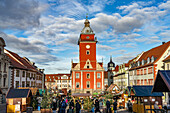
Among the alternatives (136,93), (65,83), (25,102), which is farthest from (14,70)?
(65,83)

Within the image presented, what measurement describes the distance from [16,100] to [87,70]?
42122 millimetres

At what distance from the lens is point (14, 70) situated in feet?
124

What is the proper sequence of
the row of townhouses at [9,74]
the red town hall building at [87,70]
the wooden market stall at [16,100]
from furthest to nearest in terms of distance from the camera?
the red town hall building at [87,70], the row of townhouses at [9,74], the wooden market stall at [16,100]

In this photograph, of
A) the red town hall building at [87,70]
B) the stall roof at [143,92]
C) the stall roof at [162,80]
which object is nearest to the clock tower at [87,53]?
the red town hall building at [87,70]

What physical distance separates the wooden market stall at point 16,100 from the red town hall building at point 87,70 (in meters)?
39.5

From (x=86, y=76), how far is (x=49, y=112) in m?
42.2

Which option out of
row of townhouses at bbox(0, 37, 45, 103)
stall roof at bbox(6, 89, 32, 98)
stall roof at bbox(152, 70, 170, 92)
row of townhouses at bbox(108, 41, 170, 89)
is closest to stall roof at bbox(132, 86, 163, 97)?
stall roof at bbox(152, 70, 170, 92)

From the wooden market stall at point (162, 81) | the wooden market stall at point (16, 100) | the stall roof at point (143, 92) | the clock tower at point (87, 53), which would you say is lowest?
the wooden market stall at point (16, 100)

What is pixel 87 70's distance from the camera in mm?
63656

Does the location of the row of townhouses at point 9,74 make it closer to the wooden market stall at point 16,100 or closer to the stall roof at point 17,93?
the stall roof at point 17,93

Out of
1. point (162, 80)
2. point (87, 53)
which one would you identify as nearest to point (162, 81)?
point (162, 80)

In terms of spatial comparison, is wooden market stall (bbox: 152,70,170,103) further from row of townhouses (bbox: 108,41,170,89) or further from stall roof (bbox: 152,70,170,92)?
row of townhouses (bbox: 108,41,170,89)

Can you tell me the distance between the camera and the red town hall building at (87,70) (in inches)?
2478

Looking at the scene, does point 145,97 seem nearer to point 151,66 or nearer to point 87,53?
point 151,66
